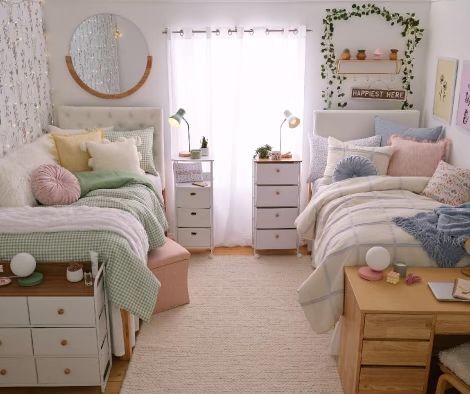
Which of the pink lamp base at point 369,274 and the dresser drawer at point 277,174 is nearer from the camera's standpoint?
the pink lamp base at point 369,274

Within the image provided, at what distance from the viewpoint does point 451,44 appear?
13.1 ft

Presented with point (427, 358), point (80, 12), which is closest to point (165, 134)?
point (80, 12)

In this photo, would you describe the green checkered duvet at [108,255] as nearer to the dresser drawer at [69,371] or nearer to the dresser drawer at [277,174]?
the dresser drawer at [69,371]

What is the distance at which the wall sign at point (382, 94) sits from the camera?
4578 millimetres

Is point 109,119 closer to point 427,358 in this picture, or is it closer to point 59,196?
point 59,196

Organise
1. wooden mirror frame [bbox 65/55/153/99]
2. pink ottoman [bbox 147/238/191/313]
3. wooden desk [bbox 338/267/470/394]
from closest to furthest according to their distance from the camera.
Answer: wooden desk [bbox 338/267/470/394]
pink ottoman [bbox 147/238/191/313]
wooden mirror frame [bbox 65/55/153/99]

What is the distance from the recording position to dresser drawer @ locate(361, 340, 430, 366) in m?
2.34

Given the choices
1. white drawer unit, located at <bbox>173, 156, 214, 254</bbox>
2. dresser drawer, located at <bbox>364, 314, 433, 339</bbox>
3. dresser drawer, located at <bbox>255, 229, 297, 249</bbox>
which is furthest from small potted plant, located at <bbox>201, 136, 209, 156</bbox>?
dresser drawer, located at <bbox>364, 314, 433, 339</bbox>

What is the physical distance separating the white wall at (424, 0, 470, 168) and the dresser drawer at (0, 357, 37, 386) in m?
3.11

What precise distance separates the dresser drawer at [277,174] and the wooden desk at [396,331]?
6.19 ft

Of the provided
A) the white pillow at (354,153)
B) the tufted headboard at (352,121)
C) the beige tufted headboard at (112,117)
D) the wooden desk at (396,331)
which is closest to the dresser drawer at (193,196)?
the beige tufted headboard at (112,117)

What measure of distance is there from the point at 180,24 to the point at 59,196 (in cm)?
193

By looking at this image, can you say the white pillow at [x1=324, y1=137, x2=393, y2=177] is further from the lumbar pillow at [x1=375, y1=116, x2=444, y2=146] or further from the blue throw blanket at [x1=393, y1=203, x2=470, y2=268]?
the blue throw blanket at [x1=393, y1=203, x2=470, y2=268]

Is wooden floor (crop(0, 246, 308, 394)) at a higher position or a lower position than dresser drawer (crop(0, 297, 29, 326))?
lower
